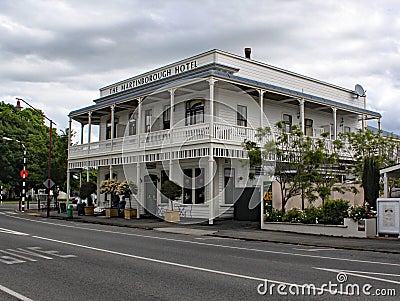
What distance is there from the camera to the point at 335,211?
1967 cm

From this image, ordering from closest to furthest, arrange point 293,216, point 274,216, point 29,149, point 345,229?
point 345,229 < point 293,216 < point 274,216 < point 29,149

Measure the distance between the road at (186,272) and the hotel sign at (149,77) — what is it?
1588 cm

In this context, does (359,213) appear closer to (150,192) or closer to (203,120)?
(203,120)

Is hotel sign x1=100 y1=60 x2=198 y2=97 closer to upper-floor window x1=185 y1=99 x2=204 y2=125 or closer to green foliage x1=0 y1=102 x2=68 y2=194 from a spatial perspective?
upper-floor window x1=185 y1=99 x2=204 y2=125

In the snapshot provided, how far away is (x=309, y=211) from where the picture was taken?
2072cm

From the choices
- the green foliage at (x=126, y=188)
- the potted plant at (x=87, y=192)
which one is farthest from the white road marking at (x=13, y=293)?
the potted plant at (x=87, y=192)

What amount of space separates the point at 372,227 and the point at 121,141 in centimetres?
1700

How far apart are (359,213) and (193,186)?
435 inches

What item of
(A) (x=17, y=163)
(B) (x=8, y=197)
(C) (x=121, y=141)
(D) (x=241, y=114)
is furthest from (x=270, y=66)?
(B) (x=8, y=197)

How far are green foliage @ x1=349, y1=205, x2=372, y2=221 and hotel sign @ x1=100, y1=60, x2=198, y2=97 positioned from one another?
525 inches

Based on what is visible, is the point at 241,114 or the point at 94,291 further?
the point at 241,114

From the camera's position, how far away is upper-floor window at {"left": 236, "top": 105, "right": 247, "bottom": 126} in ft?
92.2

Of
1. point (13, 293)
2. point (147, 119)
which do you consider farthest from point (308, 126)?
point (13, 293)

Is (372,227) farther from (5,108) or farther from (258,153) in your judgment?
(5,108)
